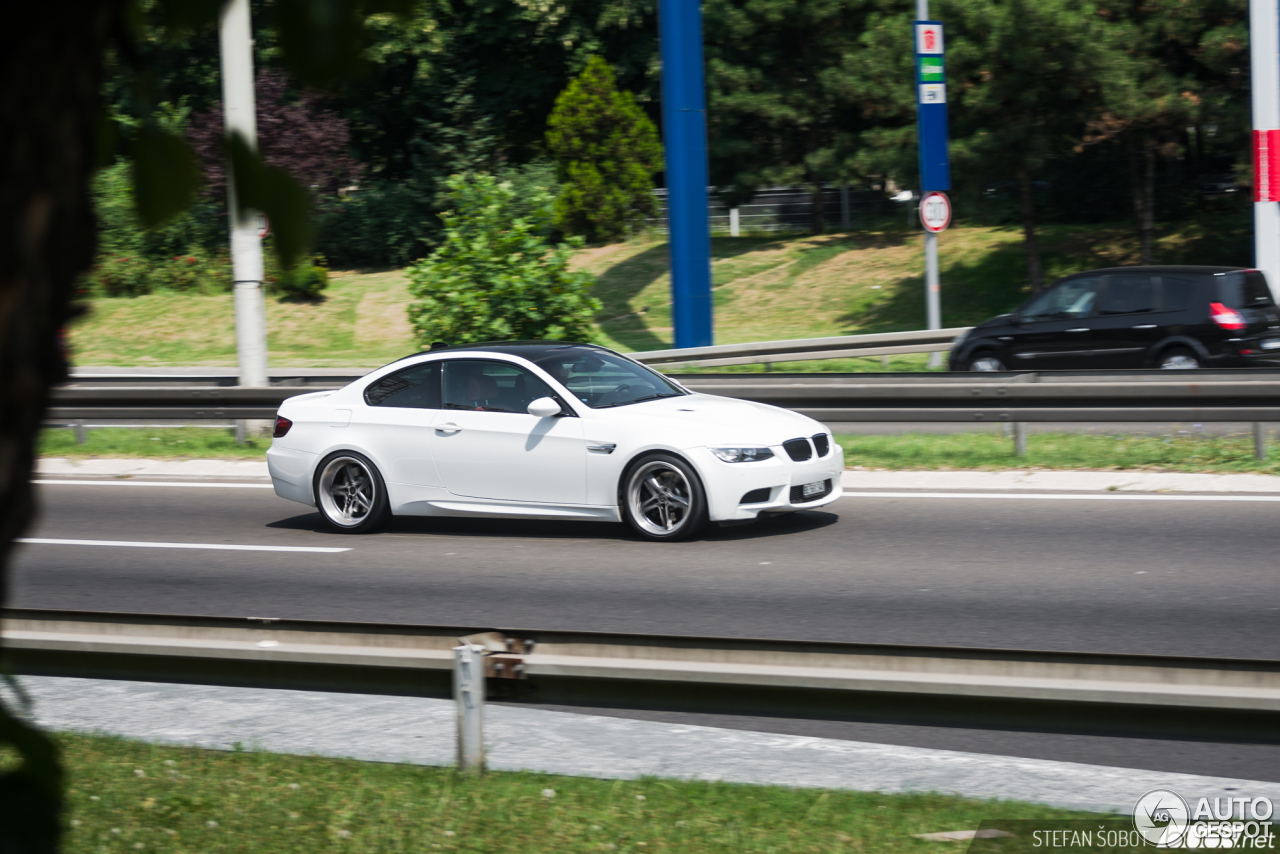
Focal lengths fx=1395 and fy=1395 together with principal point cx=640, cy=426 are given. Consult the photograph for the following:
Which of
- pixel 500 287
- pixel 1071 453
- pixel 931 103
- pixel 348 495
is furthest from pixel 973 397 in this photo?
pixel 931 103

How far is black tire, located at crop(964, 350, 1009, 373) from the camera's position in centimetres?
1820

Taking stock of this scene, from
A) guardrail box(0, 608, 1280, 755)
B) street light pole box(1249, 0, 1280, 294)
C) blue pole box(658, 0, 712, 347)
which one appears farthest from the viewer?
blue pole box(658, 0, 712, 347)

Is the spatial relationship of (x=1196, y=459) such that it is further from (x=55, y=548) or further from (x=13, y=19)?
(x=13, y=19)

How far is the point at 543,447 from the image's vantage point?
Answer: 33.8 feet

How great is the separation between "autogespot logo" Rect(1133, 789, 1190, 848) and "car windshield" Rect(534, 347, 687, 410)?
6.40 meters

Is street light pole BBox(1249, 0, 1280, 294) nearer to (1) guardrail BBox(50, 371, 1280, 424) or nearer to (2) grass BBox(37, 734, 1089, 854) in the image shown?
(1) guardrail BBox(50, 371, 1280, 424)

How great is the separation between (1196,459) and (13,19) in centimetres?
1262

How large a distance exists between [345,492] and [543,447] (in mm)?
1878

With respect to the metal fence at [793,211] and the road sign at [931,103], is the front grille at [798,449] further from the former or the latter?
the metal fence at [793,211]

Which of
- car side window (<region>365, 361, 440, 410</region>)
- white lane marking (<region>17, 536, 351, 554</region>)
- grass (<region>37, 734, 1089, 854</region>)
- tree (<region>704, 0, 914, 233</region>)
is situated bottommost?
grass (<region>37, 734, 1089, 854</region>)

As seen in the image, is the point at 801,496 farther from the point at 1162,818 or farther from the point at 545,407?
the point at 1162,818

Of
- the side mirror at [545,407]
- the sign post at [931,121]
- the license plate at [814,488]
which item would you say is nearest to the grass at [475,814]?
the side mirror at [545,407]

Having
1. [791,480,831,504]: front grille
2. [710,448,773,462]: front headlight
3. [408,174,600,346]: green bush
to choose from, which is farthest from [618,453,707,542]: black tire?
[408,174,600,346]: green bush

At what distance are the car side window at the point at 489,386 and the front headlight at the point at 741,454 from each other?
148 centimetres
